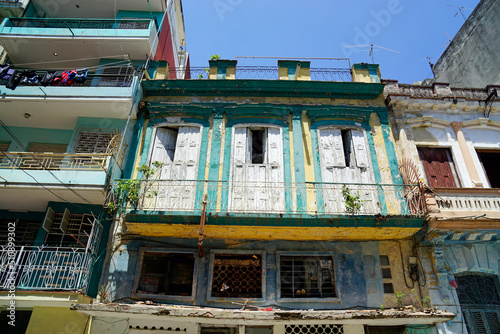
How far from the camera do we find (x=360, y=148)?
32.3 feet

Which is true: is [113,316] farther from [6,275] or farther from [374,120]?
[374,120]

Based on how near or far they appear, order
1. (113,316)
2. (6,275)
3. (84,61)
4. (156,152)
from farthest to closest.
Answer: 1. (84,61)
2. (156,152)
3. (6,275)
4. (113,316)

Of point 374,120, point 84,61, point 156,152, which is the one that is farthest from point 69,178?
point 374,120

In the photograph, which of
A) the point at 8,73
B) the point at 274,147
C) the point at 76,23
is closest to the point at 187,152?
the point at 274,147

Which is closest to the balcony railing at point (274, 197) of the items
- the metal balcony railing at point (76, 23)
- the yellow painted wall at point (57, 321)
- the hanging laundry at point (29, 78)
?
the yellow painted wall at point (57, 321)

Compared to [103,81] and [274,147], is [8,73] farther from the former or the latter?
[274,147]

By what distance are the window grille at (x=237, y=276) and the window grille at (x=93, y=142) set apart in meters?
4.82

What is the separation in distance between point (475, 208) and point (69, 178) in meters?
10.4

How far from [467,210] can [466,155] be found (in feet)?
7.49

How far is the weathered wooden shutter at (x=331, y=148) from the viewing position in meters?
9.62

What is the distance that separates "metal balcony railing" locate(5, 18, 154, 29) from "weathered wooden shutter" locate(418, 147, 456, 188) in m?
9.86

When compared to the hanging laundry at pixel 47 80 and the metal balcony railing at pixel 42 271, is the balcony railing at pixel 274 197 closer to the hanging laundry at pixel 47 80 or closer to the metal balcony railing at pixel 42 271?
the metal balcony railing at pixel 42 271

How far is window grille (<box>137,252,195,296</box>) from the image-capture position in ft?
27.6

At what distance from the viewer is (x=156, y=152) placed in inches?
389
